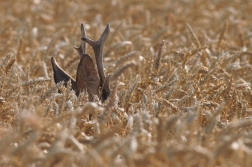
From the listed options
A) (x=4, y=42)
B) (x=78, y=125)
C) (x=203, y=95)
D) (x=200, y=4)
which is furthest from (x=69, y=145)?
(x=200, y=4)

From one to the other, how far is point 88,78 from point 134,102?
11.1 inches

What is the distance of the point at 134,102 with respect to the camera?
3467mm

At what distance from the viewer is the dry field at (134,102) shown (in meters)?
2.21

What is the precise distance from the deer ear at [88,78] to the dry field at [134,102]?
0.45ft

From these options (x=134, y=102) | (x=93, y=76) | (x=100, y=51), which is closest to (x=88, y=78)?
(x=93, y=76)

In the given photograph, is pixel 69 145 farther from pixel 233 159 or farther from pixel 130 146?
pixel 233 159

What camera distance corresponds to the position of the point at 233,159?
7.21ft

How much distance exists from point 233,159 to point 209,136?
0.29 meters

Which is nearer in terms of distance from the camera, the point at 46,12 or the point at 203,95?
the point at 203,95

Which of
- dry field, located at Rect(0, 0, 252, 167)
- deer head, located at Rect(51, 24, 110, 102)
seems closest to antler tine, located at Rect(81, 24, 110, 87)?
deer head, located at Rect(51, 24, 110, 102)

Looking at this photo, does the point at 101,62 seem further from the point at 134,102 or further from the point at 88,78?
the point at 134,102

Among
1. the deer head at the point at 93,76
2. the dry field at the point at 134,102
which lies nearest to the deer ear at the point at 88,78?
the deer head at the point at 93,76

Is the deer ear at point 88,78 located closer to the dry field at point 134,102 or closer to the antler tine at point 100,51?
the antler tine at point 100,51

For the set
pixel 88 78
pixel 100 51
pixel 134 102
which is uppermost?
Result: pixel 100 51
